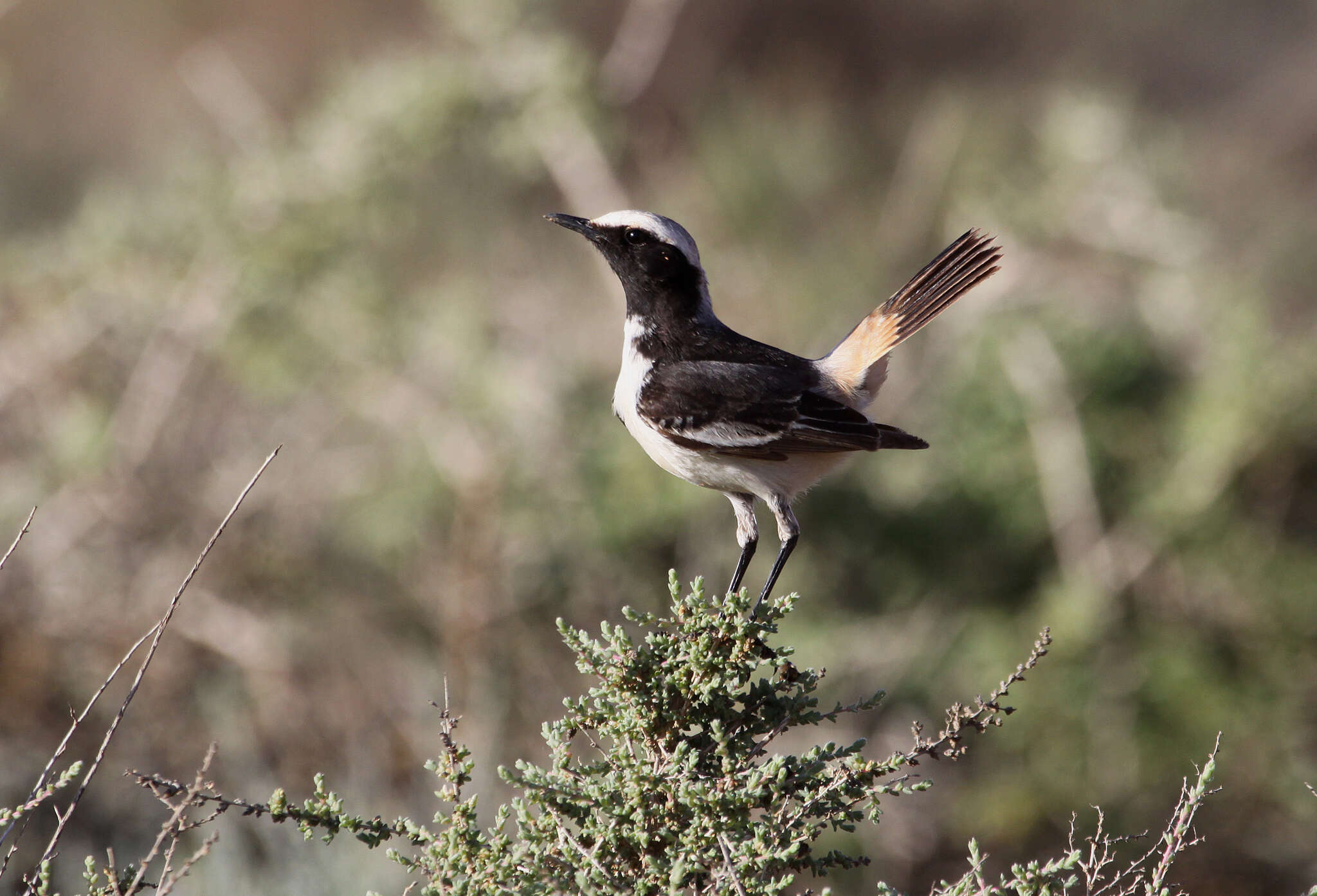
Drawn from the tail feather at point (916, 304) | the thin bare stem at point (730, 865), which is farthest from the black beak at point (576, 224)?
the thin bare stem at point (730, 865)

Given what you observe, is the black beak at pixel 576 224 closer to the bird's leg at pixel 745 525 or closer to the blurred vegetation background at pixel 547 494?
the bird's leg at pixel 745 525

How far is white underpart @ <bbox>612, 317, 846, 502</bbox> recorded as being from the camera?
3773 millimetres

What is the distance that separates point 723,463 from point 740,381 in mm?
330

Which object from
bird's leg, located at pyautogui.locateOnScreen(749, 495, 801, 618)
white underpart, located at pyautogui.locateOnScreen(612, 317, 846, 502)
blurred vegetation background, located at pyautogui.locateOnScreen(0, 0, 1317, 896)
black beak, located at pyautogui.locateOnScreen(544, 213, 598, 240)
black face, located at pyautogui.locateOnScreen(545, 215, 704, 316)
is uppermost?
blurred vegetation background, located at pyautogui.locateOnScreen(0, 0, 1317, 896)

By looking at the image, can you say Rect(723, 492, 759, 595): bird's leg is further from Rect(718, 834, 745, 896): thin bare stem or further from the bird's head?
Rect(718, 834, 745, 896): thin bare stem

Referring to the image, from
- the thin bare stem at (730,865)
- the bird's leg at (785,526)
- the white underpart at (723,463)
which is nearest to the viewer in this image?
the thin bare stem at (730,865)

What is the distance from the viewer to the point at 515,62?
810 centimetres

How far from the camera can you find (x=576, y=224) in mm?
4160

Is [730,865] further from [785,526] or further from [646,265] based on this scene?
[646,265]

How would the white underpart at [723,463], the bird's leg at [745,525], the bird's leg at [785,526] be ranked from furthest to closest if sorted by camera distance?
the bird's leg at [745,525] < the bird's leg at [785,526] < the white underpart at [723,463]

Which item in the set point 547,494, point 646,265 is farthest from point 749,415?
point 547,494

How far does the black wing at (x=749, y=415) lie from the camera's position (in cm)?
379

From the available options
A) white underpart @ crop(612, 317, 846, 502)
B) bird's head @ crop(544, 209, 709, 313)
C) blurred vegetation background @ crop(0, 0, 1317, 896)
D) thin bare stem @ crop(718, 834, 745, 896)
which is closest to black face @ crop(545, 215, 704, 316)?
bird's head @ crop(544, 209, 709, 313)

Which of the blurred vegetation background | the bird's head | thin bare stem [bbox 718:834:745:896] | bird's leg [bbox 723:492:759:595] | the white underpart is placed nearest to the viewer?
thin bare stem [bbox 718:834:745:896]
